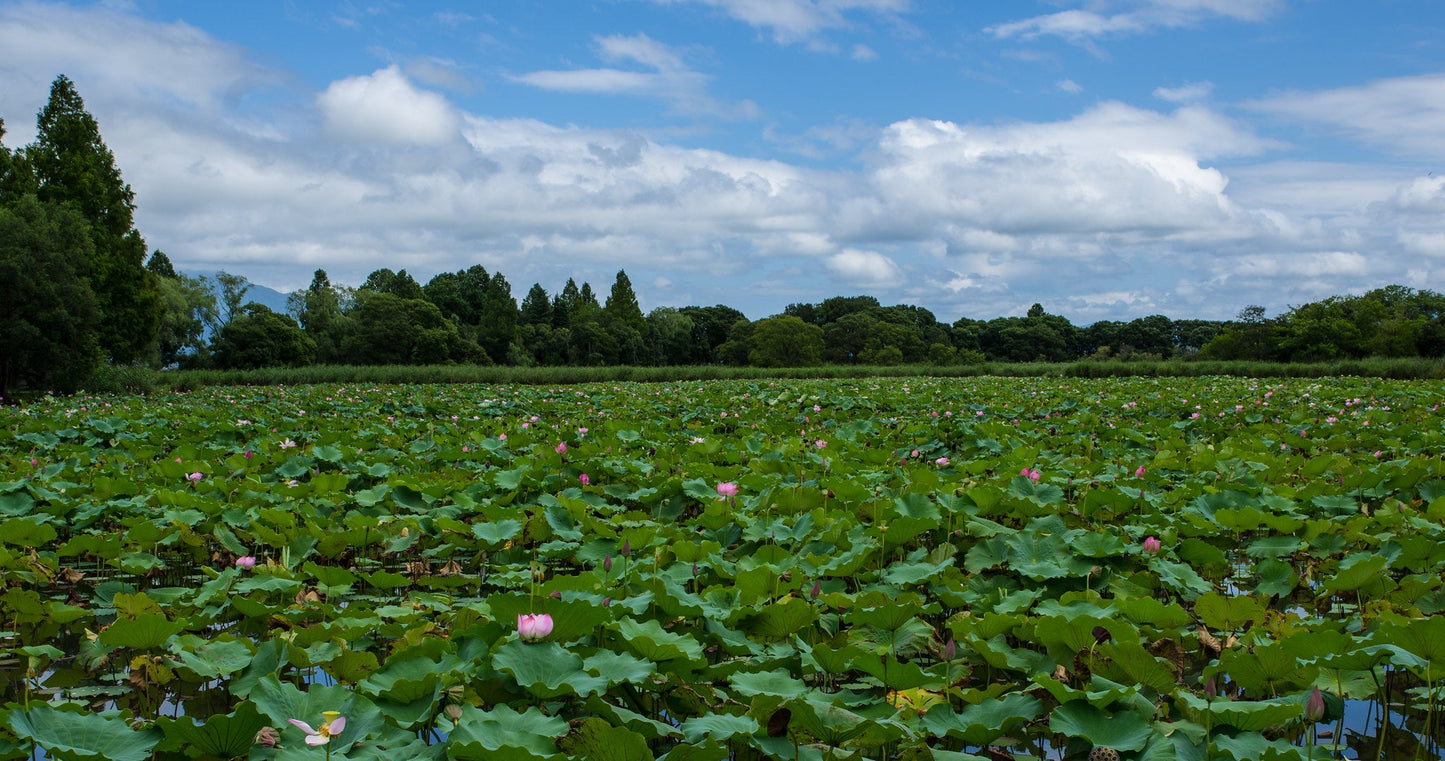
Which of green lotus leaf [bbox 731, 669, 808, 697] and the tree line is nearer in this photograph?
green lotus leaf [bbox 731, 669, 808, 697]

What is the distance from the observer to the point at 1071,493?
441 centimetres

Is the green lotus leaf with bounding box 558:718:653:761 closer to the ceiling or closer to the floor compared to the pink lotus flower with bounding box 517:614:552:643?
closer to the floor

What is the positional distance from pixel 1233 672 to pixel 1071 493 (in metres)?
2.55

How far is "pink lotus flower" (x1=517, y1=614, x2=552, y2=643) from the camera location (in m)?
1.84

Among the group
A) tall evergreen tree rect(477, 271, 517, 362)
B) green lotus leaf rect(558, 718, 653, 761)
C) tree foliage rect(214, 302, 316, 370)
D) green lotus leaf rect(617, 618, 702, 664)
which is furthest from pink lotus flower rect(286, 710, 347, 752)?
tall evergreen tree rect(477, 271, 517, 362)

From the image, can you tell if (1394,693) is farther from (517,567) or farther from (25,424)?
(25,424)

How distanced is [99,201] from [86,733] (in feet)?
93.5

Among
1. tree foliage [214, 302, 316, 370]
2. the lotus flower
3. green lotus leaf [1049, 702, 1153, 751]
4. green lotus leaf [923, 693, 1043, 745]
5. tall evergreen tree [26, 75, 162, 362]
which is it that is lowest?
green lotus leaf [923, 693, 1043, 745]

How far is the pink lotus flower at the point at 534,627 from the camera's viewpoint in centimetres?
184

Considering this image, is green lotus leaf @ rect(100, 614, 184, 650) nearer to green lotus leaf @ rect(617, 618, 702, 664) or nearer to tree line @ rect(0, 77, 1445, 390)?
green lotus leaf @ rect(617, 618, 702, 664)

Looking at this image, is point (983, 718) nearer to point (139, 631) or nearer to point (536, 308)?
point (139, 631)

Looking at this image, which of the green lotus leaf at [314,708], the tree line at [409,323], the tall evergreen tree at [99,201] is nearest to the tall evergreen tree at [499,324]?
the tree line at [409,323]

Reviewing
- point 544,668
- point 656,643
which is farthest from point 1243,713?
point 544,668

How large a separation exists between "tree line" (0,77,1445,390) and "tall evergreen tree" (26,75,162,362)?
0.05 m
